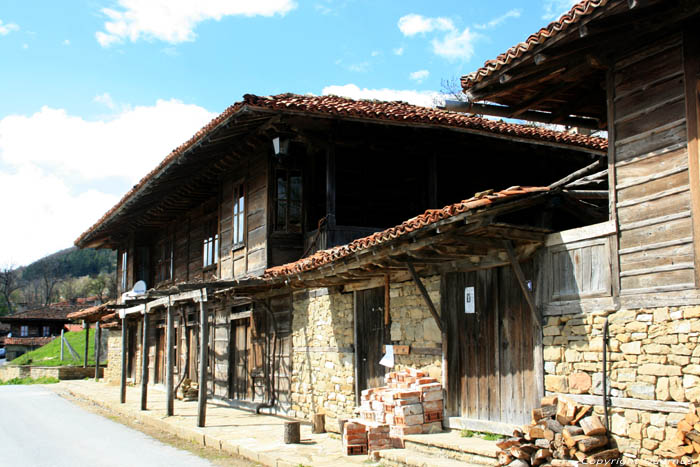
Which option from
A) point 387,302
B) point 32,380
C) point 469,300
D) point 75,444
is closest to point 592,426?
point 469,300

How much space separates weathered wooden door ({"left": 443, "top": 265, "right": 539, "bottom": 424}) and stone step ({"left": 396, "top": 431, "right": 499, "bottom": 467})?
42cm

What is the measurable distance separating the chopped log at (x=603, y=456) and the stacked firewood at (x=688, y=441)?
58 cm

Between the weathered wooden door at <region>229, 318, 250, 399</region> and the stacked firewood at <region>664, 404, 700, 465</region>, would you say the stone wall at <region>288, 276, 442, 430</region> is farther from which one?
the stacked firewood at <region>664, 404, 700, 465</region>

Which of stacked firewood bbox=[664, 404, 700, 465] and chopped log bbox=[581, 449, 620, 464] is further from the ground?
stacked firewood bbox=[664, 404, 700, 465]

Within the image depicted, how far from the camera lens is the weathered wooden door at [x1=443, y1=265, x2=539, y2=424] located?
7.53 meters

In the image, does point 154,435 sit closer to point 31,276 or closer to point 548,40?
point 548,40

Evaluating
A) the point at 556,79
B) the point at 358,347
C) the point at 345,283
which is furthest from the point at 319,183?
the point at 556,79

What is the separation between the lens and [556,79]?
7.48 metres

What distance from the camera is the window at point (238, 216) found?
560 inches

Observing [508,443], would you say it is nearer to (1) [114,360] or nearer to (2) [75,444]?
(2) [75,444]

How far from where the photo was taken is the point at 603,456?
6.14m

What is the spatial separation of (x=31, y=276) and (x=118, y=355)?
8417 cm

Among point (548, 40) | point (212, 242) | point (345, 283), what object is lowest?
point (345, 283)

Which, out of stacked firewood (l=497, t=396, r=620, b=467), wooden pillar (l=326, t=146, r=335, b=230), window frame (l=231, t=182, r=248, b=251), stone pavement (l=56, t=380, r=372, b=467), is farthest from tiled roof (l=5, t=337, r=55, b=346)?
stacked firewood (l=497, t=396, r=620, b=467)
